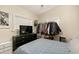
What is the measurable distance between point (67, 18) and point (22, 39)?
95cm

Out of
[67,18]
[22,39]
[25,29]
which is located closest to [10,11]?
[25,29]

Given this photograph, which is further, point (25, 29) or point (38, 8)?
point (25, 29)

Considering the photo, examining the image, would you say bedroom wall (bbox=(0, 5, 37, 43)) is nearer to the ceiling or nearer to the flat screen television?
the ceiling

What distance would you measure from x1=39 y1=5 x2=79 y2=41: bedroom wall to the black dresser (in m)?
0.47

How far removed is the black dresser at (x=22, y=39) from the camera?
1428 millimetres

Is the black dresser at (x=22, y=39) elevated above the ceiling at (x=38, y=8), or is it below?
below

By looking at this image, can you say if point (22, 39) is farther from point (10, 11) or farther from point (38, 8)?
point (38, 8)

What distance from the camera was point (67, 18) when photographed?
1.37 meters

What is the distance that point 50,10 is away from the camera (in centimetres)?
142

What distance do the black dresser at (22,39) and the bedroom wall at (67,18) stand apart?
473mm

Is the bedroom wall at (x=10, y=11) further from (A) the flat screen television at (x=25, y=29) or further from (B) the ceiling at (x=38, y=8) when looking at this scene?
(A) the flat screen television at (x=25, y=29)

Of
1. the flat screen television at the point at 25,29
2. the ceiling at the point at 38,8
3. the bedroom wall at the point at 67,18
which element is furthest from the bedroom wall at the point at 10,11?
the bedroom wall at the point at 67,18

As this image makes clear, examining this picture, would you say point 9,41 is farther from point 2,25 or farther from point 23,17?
point 23,17
